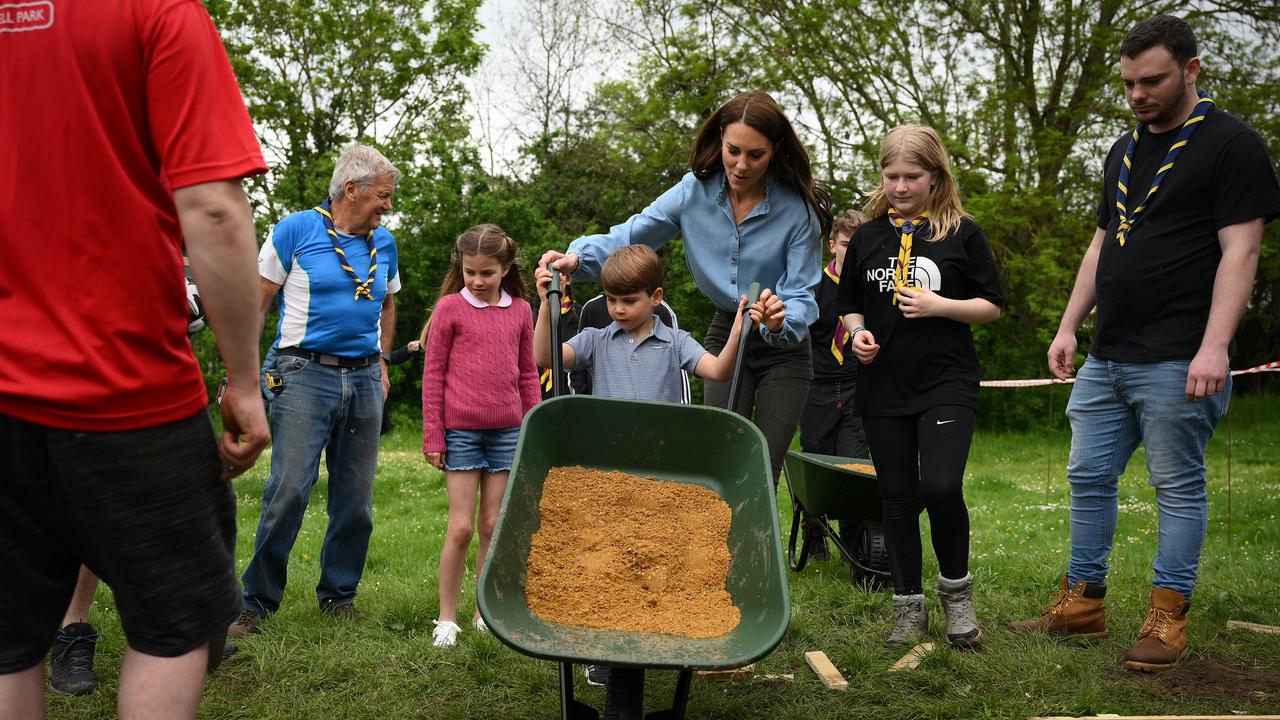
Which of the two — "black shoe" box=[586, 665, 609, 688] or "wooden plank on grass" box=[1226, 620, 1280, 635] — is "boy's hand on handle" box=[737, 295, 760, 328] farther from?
"wooden plank on grass" box=[1226, 620, 1280, 635]

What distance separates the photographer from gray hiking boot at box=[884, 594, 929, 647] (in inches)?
148

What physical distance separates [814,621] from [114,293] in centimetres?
308

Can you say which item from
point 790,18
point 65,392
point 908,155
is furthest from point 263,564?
point 790,18

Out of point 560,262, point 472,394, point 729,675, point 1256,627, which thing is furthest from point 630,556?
point 1256,627

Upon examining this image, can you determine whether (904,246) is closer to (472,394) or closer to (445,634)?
(472,394)

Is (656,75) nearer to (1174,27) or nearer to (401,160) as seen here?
(401,160)

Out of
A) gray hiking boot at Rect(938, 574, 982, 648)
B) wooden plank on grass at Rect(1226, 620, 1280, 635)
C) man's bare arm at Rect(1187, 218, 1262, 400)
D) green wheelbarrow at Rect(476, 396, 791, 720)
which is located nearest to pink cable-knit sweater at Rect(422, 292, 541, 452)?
green wheelbarrow at Rect(476, 396, 791, 720)

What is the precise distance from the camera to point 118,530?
1798mm

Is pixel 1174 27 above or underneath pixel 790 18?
underneath

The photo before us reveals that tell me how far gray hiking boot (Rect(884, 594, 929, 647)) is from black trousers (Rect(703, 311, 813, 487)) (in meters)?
0.68

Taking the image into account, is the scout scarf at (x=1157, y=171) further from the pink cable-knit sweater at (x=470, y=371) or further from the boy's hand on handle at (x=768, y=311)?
the pink cable-knit sweater at (x=470, y=371)

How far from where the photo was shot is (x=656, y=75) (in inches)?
682

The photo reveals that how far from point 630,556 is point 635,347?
1.00 metres

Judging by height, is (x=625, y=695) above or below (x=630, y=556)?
below
